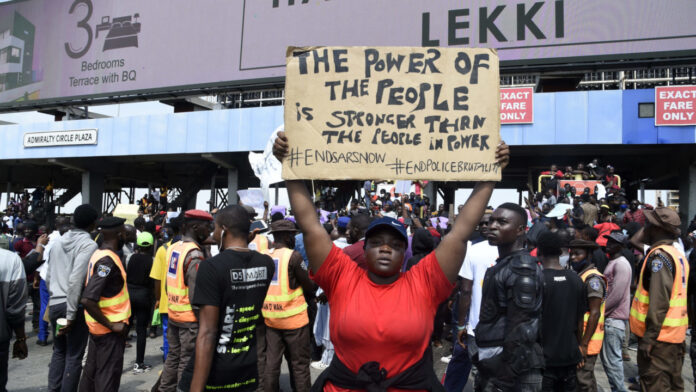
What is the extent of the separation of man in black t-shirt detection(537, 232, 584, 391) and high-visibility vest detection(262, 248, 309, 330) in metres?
2.28

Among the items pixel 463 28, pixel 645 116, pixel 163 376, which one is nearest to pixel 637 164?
pixel 645 116

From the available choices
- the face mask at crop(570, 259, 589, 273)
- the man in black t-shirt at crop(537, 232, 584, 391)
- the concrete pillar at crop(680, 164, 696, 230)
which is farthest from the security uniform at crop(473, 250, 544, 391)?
the concrete pillar at crop(680, 164, 696, 230)

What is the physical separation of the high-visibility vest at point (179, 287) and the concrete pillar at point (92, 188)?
24673 millimetres

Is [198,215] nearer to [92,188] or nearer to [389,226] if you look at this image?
[389,226]

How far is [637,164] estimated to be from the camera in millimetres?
23000

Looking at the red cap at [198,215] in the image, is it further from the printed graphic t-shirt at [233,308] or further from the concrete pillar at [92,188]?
the concrete pillar at [92,188]

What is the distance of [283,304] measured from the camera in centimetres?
A: 495

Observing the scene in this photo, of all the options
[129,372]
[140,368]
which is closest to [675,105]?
[140,368]

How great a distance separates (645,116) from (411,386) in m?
18.0

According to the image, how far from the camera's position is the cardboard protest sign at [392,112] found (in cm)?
277

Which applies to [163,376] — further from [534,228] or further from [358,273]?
[534,228]

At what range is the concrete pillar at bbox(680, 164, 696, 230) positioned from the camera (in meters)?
18.0

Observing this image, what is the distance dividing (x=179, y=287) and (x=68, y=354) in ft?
3.68

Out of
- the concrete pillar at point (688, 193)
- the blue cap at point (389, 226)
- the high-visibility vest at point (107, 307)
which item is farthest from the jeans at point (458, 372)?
the concrete pillar at point (688, 193)
